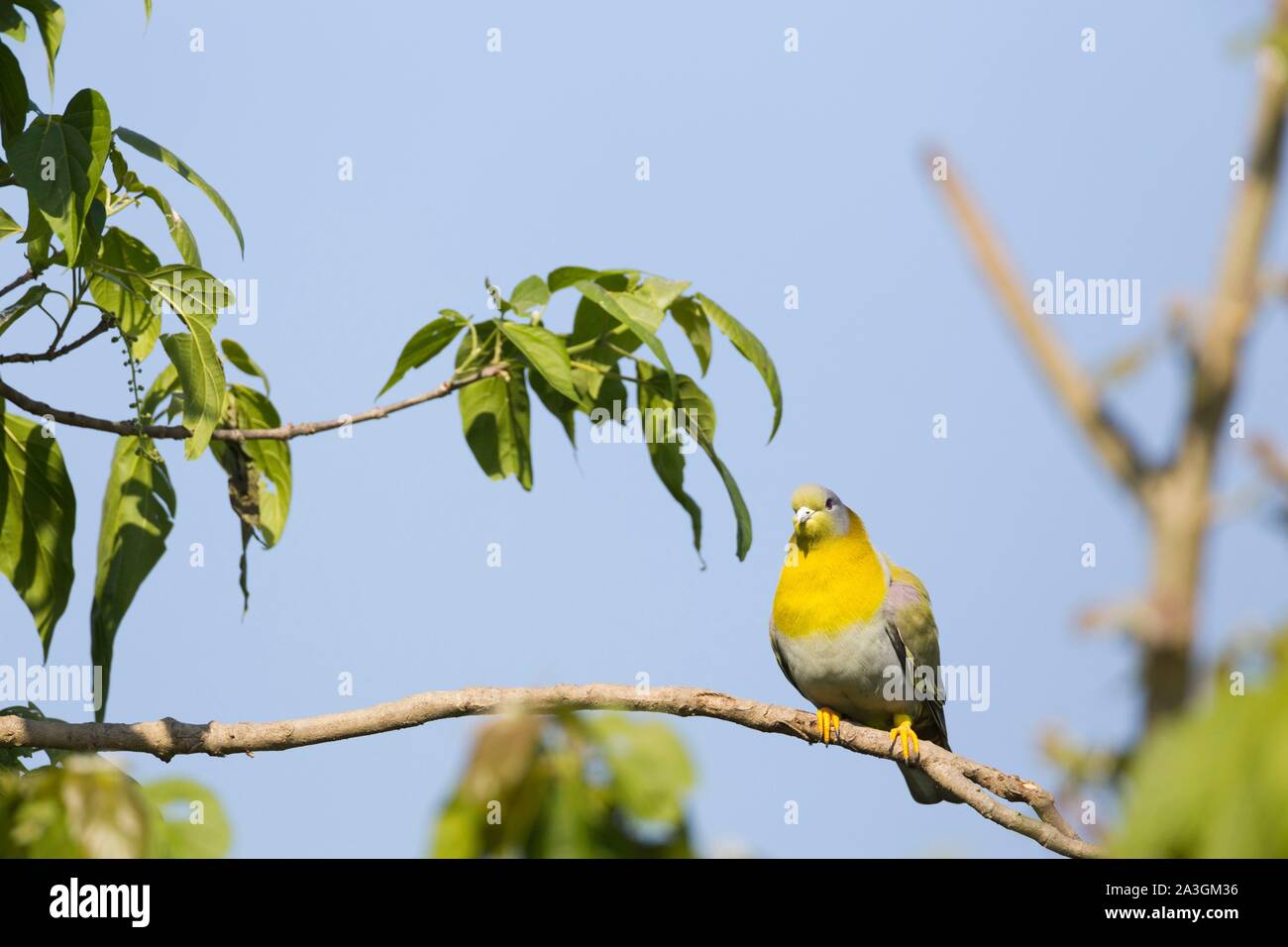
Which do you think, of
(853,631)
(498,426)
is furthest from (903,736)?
(498,426)

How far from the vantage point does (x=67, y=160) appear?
324 centimetres

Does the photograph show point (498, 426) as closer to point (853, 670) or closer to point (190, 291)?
point (190, 291)

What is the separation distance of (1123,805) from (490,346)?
317cm

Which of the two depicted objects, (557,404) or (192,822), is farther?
(557,404)

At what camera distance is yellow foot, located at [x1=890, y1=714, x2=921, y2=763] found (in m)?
4.70

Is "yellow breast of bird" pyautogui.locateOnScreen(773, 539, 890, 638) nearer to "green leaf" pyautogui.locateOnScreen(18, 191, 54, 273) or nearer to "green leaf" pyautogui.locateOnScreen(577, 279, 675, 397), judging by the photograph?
"green leaf" pyautogui.locateOnScreen(577, 279, 675, 397)

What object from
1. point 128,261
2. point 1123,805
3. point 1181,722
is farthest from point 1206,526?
point 128,261

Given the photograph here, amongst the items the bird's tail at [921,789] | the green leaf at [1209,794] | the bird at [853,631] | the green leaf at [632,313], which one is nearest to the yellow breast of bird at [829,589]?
the bird at [853,631]

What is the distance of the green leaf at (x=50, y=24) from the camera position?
3.32 meters

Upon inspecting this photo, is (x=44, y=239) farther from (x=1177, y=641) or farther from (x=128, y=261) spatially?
(x=1177, y=641)

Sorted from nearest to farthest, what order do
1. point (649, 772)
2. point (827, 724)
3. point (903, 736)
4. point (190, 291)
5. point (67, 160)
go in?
point (649, 772) < point (67, 160) < point (190, 291) < point (827, 724) < point (903, 736)

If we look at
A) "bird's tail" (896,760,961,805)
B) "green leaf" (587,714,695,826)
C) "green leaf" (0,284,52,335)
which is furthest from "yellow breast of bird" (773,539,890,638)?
"green leaf" (587,714,695,826)

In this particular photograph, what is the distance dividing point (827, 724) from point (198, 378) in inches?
99.3
